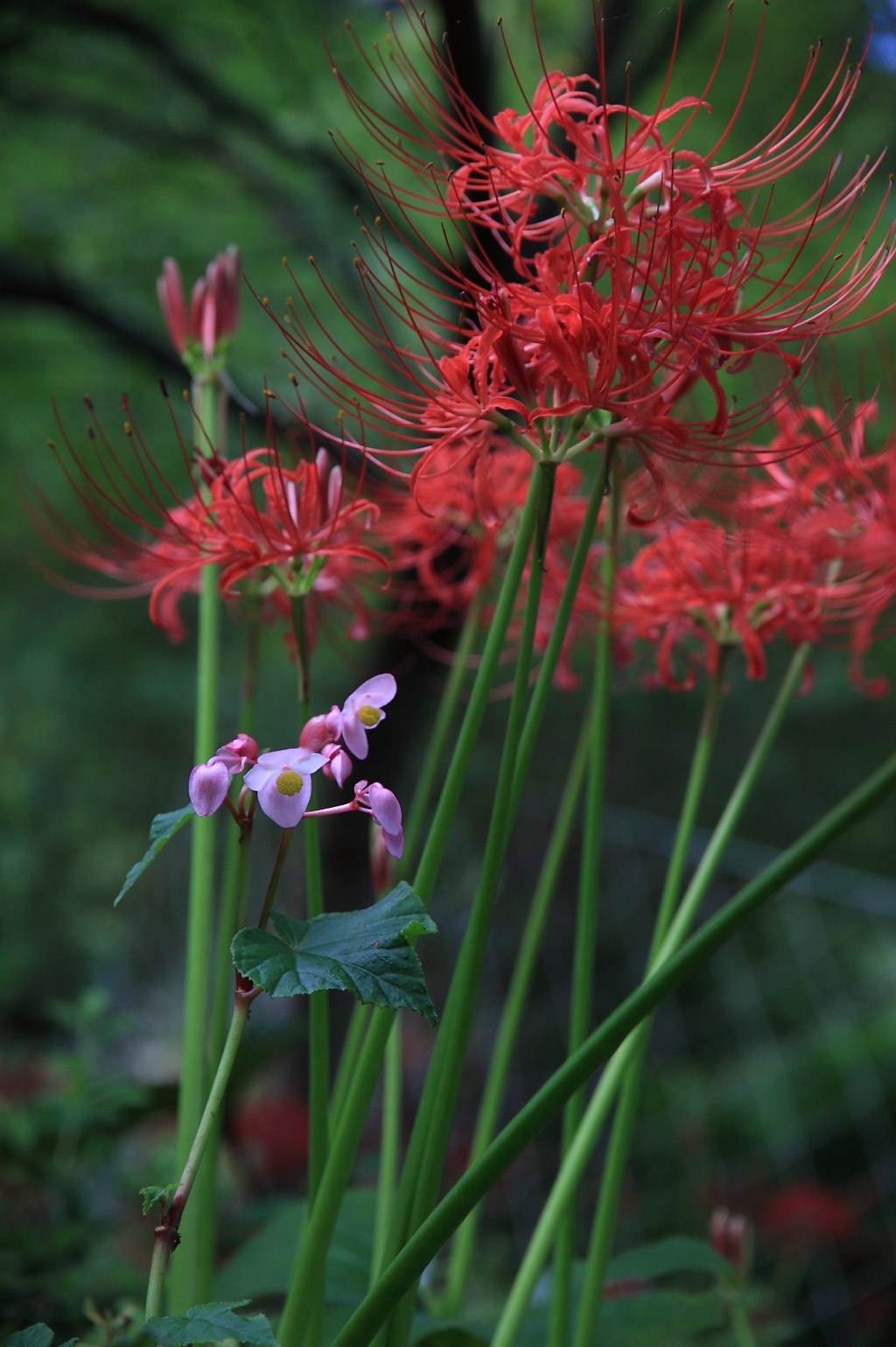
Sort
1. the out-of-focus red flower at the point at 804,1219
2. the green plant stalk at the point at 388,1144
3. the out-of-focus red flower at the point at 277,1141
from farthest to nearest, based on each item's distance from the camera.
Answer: the out-of-focus red flower at the point at 277,1141 → the out-of-focus red flower at the point at 804,1219 → the green plant stalk at the point at 388,1144

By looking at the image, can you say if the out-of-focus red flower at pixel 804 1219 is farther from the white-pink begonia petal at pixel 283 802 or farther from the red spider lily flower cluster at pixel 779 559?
the white-pink begonia petal at pixel 283 802

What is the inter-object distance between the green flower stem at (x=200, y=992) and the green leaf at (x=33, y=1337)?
8.2 inches

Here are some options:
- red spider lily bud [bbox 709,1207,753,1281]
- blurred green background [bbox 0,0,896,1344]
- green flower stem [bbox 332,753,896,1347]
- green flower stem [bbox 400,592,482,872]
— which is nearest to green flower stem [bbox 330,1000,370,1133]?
green flower stem [bbox 400,592,482,872]

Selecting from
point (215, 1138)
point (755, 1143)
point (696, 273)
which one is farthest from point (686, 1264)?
point (755, 1143)

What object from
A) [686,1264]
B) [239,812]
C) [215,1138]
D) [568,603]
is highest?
[568,603]

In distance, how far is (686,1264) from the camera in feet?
2.92

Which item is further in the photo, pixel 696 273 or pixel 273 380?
pixel 273 380

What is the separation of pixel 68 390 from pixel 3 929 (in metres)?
1.70

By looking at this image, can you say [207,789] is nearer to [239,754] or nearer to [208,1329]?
[239,754]

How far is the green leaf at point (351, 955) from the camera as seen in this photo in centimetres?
48

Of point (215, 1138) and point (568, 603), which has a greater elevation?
point (568, 603)

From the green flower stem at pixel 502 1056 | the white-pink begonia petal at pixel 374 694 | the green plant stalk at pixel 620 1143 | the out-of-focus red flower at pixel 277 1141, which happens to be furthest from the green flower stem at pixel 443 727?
the out-of-focus red flower at pixel 277 1141

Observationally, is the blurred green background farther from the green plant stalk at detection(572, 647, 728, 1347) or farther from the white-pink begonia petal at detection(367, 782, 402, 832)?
the white-pink begonia petal at detection(367, 782, 402, 832)

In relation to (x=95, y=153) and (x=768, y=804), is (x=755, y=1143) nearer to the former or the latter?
(x=768, y=804)
